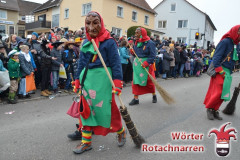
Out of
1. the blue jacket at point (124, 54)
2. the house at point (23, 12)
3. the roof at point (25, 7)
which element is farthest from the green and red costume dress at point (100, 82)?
the roof at point (25, 7)

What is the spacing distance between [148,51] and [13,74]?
394 centimetres

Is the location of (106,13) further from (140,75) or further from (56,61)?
(140,75)

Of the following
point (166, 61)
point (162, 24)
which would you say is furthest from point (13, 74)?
point (162, 24)

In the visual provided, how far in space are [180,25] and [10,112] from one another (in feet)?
121

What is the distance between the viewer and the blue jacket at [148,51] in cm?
596

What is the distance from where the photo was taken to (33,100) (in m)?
6.71

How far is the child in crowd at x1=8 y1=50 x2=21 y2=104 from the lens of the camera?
6.27 metres

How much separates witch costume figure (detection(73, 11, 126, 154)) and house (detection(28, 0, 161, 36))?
21.4 m

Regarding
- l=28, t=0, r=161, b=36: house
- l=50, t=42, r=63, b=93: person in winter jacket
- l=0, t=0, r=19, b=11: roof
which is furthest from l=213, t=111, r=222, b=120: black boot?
l=0, t=0, r=19, b=11: roof

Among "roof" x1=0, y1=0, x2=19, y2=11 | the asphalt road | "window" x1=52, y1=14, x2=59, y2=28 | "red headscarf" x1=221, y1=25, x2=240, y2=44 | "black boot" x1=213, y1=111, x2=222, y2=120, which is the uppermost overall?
"roof" x1=0, y1=0, x2=19, y2=11

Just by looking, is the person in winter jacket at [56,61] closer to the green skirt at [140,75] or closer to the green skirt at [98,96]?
the green skirt at [140,75]

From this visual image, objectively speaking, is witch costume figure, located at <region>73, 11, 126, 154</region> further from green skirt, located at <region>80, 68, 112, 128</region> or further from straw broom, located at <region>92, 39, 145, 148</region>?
straw broom, located at <region>92, 39, 145, 148</region>

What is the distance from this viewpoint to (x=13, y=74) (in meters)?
6.39

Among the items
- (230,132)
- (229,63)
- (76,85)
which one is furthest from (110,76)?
(229,63)
